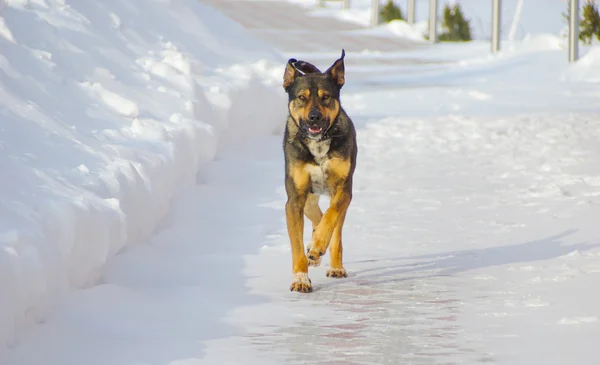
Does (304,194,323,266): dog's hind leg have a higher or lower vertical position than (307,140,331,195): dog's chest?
lower

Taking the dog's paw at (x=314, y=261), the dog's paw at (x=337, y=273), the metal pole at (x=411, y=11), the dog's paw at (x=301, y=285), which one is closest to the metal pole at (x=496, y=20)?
the metal pole at (x=411, y=11)

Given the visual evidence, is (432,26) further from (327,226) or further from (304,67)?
(327,226)

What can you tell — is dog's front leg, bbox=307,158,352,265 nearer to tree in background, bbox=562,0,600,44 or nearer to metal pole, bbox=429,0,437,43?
tree in background, bbox=562,0,600,44

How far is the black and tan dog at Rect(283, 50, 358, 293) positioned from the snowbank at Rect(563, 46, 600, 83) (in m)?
16.4

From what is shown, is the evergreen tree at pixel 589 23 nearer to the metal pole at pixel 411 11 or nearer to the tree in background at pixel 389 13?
the metal pole at pixel 411 11

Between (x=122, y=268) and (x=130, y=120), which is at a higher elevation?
(x=130, y=120)

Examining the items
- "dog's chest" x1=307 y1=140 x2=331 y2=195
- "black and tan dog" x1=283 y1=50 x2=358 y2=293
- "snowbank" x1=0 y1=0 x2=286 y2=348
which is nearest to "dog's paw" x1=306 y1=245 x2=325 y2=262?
"black and tan dog" x1=283 y1=50 x2=358 y2=293

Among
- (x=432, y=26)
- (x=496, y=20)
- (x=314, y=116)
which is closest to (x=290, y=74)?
(x=314, y=116)

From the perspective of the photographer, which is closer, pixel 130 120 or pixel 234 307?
pixel 234 307

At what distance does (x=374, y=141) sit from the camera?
16.7m

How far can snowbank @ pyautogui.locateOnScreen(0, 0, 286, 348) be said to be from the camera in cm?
724

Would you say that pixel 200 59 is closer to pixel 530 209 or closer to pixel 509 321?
pixel 530 209

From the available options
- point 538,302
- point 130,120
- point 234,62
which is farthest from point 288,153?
point 234,62

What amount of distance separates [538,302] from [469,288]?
0.81m
